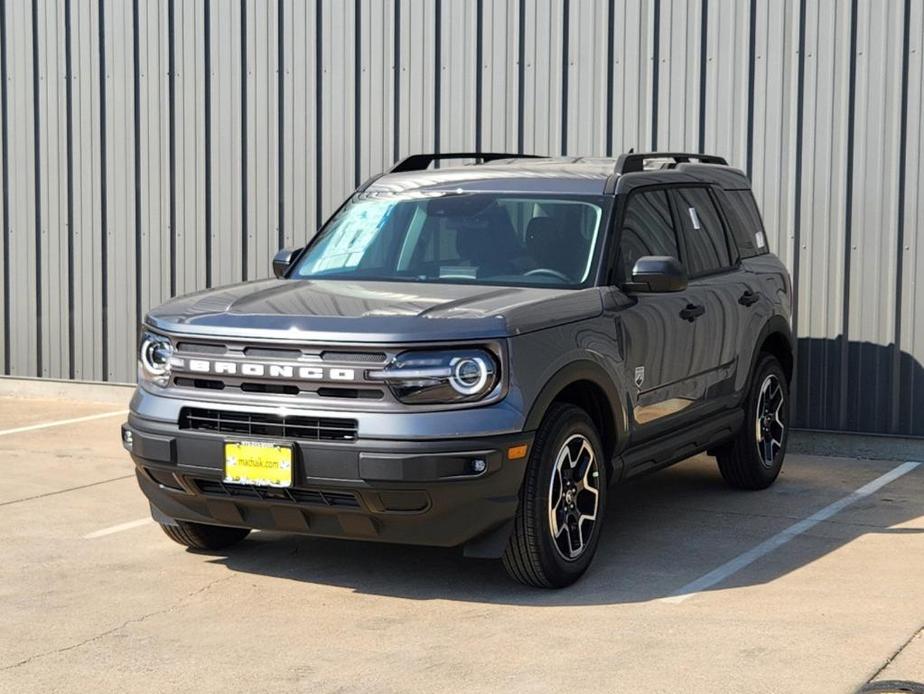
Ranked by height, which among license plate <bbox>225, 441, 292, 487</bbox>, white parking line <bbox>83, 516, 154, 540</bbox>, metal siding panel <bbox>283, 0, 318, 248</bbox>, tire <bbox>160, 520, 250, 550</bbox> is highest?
metal siding panel <bbox>283, 0, 318, 248</bbox>

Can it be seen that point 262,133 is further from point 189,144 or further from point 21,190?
point 21,190

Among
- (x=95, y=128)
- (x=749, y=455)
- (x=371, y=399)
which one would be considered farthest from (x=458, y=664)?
(x=95, y=128)

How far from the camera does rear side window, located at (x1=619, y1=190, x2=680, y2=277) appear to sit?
7.47 metres

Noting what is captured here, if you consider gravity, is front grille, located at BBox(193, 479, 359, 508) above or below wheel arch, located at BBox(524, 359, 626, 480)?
below

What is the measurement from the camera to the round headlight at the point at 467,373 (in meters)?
6.20

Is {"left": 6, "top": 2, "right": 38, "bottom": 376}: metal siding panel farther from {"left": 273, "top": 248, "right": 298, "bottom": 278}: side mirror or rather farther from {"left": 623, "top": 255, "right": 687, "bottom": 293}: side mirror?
{"left": 623, "top": 255, "right": 687, "bottom": 293}: side mirror

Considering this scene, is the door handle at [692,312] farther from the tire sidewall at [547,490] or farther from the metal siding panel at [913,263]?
the metal siding panel at [913,263]

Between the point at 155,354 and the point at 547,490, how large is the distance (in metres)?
1.86

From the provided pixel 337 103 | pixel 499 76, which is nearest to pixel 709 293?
pixel 499 76

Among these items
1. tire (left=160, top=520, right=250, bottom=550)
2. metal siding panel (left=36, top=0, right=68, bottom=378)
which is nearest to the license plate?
tire (left=160, top=520, right=250, bottom=550)

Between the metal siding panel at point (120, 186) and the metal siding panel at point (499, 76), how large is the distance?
3216mm

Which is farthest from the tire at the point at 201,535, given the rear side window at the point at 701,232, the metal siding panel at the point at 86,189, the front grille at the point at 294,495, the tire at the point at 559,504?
the metal siding panel at the point at 86,189

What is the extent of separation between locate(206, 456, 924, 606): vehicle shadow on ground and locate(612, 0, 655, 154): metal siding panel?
2820 mm

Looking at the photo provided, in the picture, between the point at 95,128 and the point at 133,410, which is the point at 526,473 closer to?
the point at 133,410
